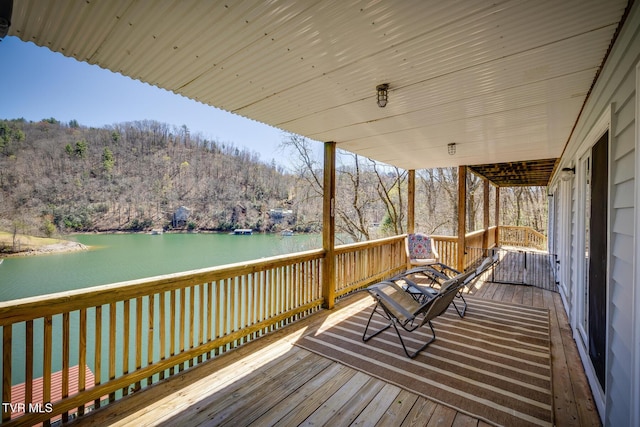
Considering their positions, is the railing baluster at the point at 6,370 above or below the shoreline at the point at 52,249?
above

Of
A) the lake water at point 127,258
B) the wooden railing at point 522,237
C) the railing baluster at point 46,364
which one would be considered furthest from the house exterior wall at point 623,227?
the lake water at point 127,258

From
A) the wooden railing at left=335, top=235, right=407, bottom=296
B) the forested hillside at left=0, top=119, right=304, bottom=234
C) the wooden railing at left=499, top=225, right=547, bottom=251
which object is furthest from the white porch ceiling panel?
the forested hillside at left=0, top=119, right=304, bottom=234

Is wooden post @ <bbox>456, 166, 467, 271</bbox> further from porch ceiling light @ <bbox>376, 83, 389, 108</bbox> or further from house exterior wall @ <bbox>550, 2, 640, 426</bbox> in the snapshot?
porch ceiling light @ <bbox>376, 83, 389, 108</bbox>

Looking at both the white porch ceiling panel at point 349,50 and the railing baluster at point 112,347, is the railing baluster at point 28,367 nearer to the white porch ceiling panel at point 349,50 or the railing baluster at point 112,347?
the railing baluster at point 112,347

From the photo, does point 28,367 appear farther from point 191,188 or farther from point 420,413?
point 191,188

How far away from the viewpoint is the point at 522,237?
12219 millimetres

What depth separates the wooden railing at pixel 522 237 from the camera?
11.6 metres

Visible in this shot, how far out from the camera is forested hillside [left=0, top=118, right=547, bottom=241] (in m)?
12.9

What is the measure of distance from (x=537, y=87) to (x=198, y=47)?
2708mm

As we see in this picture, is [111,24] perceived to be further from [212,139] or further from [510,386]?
[212,139]

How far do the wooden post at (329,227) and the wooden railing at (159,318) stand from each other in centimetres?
10

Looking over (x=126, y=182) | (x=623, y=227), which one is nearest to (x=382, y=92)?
(x=623, y=227)

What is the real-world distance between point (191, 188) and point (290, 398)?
102 feet

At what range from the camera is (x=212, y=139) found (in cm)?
3553
